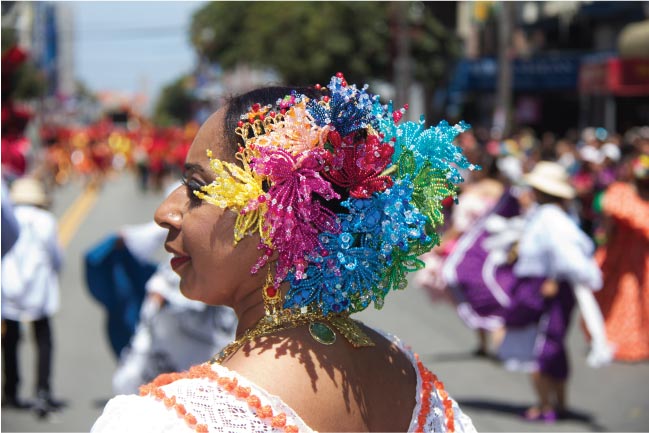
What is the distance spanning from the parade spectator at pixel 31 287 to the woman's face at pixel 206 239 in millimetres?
5422

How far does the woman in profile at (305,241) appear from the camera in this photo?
185 centimetres

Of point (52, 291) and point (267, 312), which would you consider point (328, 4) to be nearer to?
point (52, 291)

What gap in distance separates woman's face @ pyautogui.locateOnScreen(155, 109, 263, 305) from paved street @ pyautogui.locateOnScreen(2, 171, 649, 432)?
3529mm

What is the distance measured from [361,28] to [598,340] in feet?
110

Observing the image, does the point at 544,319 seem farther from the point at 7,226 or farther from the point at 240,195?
the point at 240,195

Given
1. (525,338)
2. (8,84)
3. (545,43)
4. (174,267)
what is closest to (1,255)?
(8,84)

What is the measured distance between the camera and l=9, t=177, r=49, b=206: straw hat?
7438 mm

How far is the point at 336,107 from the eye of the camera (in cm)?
196

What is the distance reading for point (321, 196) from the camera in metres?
1.96

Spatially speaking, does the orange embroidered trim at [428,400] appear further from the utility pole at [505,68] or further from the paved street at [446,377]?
the utility pole at [505,68]

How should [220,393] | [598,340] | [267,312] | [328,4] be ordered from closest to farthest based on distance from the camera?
[220,393], [267,312], [598,340], [328,4]

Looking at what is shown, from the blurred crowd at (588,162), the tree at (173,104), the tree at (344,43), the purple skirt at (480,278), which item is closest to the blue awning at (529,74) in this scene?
the tree at (344,43)

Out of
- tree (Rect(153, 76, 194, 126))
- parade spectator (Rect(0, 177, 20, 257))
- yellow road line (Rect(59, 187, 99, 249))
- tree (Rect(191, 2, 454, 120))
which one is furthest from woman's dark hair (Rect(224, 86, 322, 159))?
tree (Rect(153, 76, 194, 126))

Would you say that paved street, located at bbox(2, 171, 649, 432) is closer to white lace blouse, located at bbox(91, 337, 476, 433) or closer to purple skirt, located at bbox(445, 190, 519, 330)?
purple skirt, located at bbox(445, 190, 519, 330)
